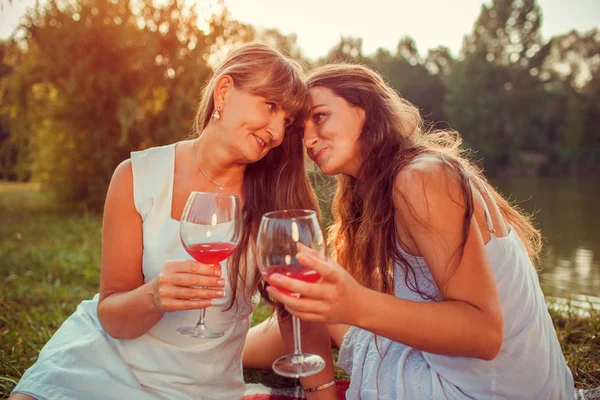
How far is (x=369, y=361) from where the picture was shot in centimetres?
245

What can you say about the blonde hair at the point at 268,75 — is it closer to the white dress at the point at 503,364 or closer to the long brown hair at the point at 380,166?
the long brown hair at the point at 380,166

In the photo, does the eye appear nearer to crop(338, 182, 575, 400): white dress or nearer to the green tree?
crop(338, 182, 575, 400): white dress

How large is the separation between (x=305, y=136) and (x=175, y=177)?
2.33 ft

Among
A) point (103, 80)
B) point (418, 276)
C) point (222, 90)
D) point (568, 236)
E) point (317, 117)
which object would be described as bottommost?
point (568, 236)

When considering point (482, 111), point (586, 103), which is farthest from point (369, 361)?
point (586, 103)

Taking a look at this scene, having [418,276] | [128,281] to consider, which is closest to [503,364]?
[418,276]

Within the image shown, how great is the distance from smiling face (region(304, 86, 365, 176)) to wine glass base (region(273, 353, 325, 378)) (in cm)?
109

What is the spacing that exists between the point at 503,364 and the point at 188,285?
1.30 meters

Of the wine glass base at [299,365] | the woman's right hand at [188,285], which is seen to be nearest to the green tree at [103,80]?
the woman's right hand at [188,285]

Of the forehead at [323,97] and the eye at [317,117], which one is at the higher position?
the forehead at [323,97]

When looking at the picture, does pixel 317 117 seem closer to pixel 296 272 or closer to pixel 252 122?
pixel 252 122

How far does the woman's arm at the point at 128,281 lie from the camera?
1811 mm

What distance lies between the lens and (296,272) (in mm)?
1521

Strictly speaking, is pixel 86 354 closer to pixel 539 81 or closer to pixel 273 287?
pixel 273 287
